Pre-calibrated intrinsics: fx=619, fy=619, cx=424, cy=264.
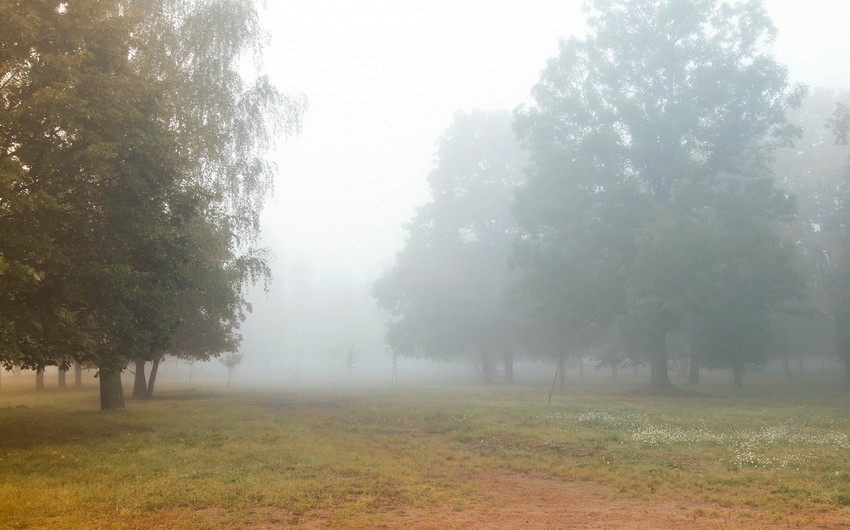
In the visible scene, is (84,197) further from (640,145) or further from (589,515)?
(640,145)

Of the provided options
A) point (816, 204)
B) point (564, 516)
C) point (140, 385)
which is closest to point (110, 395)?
point (140, 385)

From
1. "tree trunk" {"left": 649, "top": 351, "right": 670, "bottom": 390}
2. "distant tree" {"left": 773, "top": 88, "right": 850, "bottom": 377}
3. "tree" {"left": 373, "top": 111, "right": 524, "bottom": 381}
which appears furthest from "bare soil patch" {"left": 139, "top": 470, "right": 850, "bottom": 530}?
→ "tree" {"left": 373, "top": 111, "right": 524, "bottom": 381}

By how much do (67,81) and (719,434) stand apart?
2085 centimetres

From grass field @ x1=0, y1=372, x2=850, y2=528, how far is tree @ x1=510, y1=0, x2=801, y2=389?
12.7 meters

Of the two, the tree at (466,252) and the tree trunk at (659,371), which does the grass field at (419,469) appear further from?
the tree at (466,252)

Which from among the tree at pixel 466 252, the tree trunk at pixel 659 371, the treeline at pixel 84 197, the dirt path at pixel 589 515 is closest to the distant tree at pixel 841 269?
the tree trunk at pixel 659 371

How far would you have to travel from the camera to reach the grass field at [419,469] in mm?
9852

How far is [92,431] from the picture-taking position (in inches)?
765

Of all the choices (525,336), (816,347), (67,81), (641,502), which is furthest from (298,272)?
(641,502)

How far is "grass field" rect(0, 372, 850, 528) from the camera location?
9.85 m

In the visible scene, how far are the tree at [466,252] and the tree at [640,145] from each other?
56.1ft

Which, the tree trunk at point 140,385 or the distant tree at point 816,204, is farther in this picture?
the distant tree at point 816,204

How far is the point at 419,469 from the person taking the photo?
46.4 ft

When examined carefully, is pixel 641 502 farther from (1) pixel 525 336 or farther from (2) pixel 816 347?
(2) pixel 816 347
